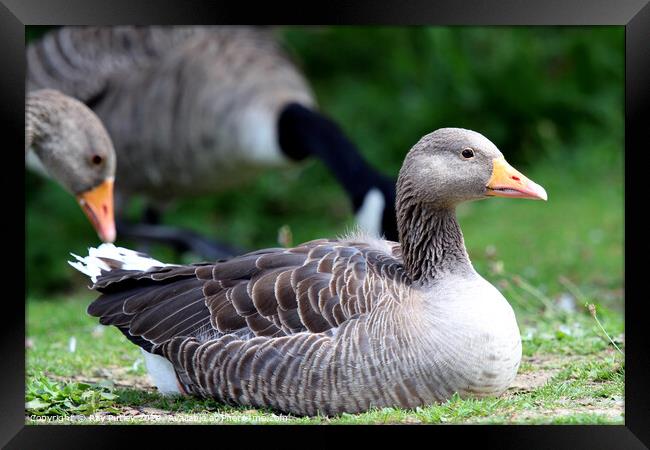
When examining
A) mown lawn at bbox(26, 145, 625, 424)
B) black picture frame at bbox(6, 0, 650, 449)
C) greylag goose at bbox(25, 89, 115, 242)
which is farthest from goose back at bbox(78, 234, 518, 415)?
greylag goose at bbox(25, 89, 115, 242)

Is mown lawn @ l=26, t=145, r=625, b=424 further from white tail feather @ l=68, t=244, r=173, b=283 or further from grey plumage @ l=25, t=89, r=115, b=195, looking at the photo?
grey plumage @ l=25, t=89, r=115, b=195

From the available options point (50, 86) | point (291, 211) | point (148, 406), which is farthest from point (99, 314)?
point (291, 211)

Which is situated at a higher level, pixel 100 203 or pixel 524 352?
pixel 100 203

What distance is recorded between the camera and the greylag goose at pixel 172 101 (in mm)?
9156

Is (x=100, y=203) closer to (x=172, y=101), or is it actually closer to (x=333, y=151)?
(x=333, y=151)

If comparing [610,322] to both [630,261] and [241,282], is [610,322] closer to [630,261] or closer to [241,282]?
[630,261]

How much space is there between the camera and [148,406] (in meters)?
4.70

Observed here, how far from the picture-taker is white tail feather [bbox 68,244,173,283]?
4996 millimetres

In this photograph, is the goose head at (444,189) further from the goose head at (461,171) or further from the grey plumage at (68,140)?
the grey plumage at (68,140)

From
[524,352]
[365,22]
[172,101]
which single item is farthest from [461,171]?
[172,101]

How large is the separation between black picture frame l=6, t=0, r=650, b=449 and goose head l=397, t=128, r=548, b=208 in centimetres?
51

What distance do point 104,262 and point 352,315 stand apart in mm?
1429

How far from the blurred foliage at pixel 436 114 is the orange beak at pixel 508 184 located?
19.8ft

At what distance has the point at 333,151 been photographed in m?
8.25
